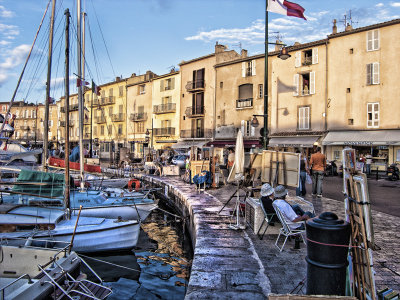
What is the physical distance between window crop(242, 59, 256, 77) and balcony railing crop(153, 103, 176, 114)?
12.6 meters

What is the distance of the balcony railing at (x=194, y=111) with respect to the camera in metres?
42.3

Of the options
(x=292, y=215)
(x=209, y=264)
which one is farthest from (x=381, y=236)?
(x=209, y=264)

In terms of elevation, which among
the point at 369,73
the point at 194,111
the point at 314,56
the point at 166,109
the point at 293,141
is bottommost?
the point at 293,141

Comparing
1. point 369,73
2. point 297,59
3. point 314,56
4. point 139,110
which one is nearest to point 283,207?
point 369,73

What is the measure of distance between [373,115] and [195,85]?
73.0ft

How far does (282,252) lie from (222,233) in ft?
5.82

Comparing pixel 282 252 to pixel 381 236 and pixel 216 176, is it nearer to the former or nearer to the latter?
pixel 381 236

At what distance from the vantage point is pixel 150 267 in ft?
31.9

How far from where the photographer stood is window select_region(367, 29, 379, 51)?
2709 cm

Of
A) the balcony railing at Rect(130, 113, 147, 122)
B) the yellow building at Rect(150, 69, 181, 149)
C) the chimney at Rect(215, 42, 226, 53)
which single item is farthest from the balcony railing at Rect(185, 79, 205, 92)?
the balcony railing at Rect(130, 113, 147, 122)

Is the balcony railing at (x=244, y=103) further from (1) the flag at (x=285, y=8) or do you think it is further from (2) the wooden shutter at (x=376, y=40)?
(1) the flag at (x=285, y=8)

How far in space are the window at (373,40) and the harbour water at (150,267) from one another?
23.2 m

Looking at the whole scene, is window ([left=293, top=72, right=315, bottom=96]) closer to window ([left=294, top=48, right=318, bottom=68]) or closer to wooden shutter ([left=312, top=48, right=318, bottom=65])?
window ([left=294, top=48, right=318, bottom=68])

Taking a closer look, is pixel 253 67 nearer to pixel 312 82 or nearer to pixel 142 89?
pixel 312 82
